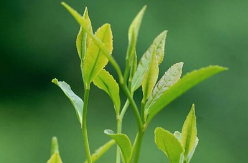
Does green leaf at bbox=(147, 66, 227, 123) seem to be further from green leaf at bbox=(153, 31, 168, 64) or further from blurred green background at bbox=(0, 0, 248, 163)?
blurred green background at bbox=(0, 0, 248, 163)

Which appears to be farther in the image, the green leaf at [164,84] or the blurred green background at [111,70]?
the blurred green background at [111,70]

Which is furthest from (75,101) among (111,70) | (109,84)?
(111,70)

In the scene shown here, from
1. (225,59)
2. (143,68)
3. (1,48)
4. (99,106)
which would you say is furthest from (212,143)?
(143,68)

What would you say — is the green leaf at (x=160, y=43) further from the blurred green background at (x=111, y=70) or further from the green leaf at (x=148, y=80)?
the blurred green background at (x=111, y=70)

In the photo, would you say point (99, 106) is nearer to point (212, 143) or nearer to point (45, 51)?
point (45, 51)

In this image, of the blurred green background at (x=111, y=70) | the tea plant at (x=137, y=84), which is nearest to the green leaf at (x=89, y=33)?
the tea plant at (x=137, y=84)
